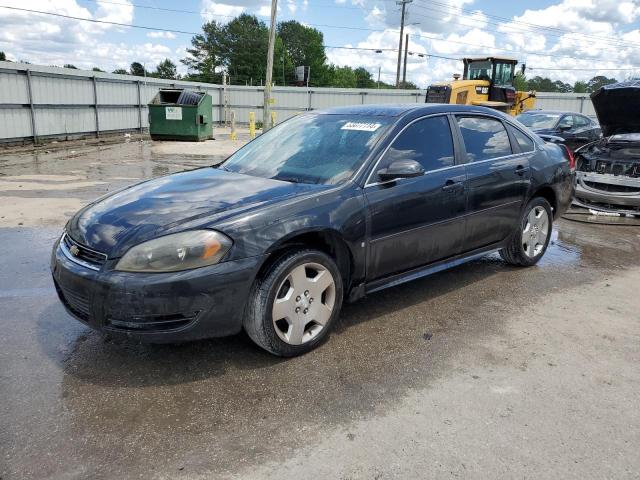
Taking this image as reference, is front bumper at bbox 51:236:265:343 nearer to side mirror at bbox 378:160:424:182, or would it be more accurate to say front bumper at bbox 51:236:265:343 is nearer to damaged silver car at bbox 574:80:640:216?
side mirror at bbox 378:160:424:182

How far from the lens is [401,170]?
361 centimetres

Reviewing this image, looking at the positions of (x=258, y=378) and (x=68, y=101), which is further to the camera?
(x=68, y=101)

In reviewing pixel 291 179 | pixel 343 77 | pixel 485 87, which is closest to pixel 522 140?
pixel 291 179

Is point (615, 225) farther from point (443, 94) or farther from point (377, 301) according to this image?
point (443, 94)

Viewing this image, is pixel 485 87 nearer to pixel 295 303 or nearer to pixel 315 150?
pixel 315 150

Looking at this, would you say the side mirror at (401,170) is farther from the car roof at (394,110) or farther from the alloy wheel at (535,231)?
the alloy wheel at (535,231)

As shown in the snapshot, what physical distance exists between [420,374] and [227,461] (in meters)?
1.33

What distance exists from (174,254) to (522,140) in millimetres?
3748

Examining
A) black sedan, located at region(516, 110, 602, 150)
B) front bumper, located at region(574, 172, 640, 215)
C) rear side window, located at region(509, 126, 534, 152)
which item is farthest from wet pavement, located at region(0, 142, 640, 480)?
black sedan, located at region(516, 110, 602, 150)

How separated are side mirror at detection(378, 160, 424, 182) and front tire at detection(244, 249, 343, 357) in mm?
748

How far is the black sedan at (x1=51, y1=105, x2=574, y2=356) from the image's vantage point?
289 cm

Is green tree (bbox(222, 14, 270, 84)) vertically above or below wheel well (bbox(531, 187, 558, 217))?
above

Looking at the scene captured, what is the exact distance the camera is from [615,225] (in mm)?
7746

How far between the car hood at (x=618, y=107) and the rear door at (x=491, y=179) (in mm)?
4158
